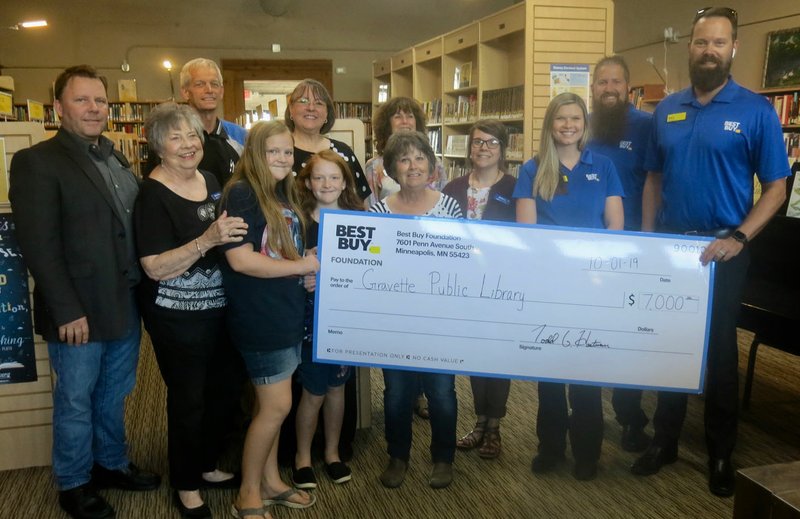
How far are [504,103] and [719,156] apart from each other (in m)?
3.92

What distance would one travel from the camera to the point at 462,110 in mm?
7254

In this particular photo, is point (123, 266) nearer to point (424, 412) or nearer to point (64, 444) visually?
point (64, 444)

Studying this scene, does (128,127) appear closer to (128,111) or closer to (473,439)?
(128,111)

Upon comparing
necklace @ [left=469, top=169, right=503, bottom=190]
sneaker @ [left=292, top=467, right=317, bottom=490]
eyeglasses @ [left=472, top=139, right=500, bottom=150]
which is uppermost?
eyeglasses @ [left=472, top=139, right=500, bottom=150]

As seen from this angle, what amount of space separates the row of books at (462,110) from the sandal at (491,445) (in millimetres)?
4695

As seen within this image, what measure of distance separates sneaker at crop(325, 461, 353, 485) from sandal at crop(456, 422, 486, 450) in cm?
57

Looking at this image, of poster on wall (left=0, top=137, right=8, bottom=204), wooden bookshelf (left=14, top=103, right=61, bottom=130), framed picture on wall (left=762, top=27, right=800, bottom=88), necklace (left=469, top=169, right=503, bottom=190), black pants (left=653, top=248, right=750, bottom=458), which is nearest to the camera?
black pants (left=653, top=248, right=750, bottom=458)

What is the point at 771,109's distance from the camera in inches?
91.1

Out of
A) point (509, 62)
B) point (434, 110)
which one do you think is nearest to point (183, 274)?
point (509, 62)

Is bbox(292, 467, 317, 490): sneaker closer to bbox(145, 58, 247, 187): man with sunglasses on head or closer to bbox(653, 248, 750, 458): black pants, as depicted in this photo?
bbox(145, 58, 247, 187): man with sunglasses on head

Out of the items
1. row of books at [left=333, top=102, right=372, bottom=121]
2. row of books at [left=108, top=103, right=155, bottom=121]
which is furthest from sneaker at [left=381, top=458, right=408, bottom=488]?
row of books at [left=108, top=103, right=155, bottom=121]

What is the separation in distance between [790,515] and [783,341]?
223cm

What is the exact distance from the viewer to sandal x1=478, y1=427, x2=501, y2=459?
2.78 m

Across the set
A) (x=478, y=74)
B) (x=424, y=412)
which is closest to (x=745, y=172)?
(x=424, y=412)
